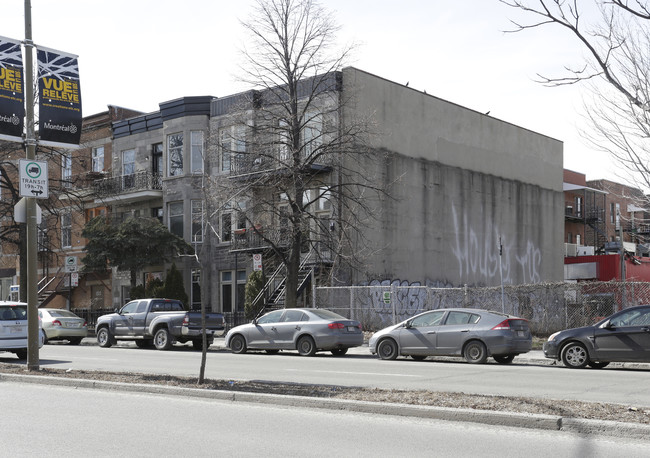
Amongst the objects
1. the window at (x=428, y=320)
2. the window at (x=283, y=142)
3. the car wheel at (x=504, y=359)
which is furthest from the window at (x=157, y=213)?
the car wheel at (x=504, y=359)

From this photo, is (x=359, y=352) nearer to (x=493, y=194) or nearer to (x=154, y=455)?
(x=154, y=455)

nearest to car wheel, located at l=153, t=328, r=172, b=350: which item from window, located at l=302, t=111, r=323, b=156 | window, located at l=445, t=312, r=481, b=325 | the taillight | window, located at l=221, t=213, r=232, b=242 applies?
window, located at l=221, t=213, r=232, b=242

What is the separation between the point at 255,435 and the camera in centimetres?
850

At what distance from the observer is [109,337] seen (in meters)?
27.7

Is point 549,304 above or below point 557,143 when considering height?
below

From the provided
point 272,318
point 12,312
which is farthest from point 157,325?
point 12,312

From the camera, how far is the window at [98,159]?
41.7m

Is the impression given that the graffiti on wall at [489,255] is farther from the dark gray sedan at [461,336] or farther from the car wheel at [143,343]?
the dark gray sedan at [461,336]

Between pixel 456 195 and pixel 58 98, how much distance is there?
2533cm

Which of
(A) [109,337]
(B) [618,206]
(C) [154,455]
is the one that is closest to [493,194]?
(A) [109,337]

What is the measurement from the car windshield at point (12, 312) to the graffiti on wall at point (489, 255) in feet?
71.9

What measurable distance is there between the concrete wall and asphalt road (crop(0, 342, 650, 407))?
1281cm

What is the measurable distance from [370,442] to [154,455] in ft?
7.39

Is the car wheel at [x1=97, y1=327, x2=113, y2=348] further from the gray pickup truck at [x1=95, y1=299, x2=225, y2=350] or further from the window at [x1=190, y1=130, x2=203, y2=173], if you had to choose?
the window at [x1=190, y1=130, x2=203, y2=173]
